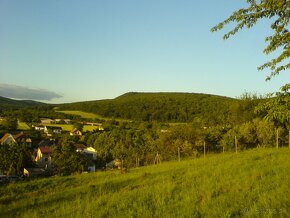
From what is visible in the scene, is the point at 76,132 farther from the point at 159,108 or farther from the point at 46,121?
the point at 159,108

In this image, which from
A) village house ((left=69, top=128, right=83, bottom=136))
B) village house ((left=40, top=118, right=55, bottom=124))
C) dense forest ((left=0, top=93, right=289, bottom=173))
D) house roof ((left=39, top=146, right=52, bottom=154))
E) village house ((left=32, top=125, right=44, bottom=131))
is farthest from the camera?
village house ((left=40, top=118, right=55, bottom=124))

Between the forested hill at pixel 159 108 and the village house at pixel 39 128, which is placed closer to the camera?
the forested hill at pixel 159 108

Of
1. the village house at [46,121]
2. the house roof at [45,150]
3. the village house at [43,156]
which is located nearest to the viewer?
the village house at [43,156]

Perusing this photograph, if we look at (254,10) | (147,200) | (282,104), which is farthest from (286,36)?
(147,200)

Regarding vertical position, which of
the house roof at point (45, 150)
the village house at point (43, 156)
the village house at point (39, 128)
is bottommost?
the village house at point (43, 156)

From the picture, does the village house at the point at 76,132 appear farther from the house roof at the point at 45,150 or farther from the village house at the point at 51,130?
the house roof at the point at 45,150

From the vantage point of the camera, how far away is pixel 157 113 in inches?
5423

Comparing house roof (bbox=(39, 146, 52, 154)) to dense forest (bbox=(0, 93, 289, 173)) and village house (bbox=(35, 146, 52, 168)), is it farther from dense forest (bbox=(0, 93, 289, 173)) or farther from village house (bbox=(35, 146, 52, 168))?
dense forest (bbox=(0, 93, 289, 173))

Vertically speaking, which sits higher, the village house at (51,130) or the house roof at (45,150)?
the village house at (51,130)

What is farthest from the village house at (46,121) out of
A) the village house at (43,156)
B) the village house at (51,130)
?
the village house at (43,156)

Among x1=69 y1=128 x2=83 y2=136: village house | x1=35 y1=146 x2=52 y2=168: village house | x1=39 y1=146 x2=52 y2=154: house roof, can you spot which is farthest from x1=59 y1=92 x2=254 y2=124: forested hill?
x1=35 y1=146 x2=52 y2=168: village house

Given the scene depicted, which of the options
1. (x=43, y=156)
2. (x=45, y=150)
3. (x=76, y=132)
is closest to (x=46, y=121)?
(x=76, y=132)

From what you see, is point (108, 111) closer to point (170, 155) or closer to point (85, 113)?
point (85, 113)

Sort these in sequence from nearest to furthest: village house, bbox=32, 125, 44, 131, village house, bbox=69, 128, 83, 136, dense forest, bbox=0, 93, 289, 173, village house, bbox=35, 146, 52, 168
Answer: dense forest, bbox=0, 93, 289, 173, village house, bbox=35, 146, 52, 168, village house, bbox=69, 128, 83, 136, village house, bbox=32, 125, 44, 131
